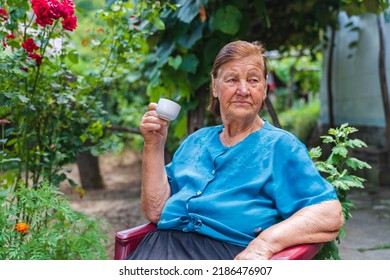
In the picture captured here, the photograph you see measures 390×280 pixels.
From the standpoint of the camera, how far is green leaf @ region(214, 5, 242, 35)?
3555mm

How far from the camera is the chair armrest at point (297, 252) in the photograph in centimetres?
165

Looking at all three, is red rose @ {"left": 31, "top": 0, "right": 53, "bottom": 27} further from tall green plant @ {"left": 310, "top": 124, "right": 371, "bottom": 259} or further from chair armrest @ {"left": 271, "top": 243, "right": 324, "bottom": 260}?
chair armrest @ {"left": 271, "top": 243, "right": 324, "bottom": 260}

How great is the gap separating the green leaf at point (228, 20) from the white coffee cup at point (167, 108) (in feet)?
5.84

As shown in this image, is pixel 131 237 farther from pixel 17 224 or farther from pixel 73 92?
pixel 73 92

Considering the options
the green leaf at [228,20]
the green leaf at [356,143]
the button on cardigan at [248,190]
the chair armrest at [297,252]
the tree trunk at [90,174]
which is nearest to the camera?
the chair armrest at [297,252]

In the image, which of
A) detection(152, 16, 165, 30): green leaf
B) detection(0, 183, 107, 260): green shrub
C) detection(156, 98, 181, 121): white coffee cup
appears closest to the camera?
detection(156, 98, 181, 121): white coffee cup

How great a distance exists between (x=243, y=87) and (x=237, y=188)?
372 millimetres

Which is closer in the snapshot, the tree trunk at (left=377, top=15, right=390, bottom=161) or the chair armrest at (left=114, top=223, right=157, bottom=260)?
the chair armrest at (left=114, top=223, right=157, bottom=260)

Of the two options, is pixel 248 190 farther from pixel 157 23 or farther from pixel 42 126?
pixel 42 126

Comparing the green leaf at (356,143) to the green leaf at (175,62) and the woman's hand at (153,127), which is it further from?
the green leaf at (175,62)

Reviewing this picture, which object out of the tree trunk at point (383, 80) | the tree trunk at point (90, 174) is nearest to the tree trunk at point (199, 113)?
the tree trunk at point (383, 80)

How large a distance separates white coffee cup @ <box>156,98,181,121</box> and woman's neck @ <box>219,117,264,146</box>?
0.25 meters

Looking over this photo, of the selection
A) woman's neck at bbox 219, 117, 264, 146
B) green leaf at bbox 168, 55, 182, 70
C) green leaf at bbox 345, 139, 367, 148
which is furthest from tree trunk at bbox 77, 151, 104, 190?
green leaf at bbox 345, 139, 367, 148

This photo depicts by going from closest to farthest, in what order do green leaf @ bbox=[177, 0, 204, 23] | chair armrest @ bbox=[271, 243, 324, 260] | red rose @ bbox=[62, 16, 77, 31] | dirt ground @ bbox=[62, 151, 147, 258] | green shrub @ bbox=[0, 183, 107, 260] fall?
chair armrest @ bbox=[271, 243, 324, 260]
green shrub @ bbox=[0, 183, 107, 260]
red rose @ bbox=[62, 16, 77, 31]
green leaf @ bbox=[177, 0, 204, 23]
dirt ground @ bbox=[62, 151, 147, 258]
